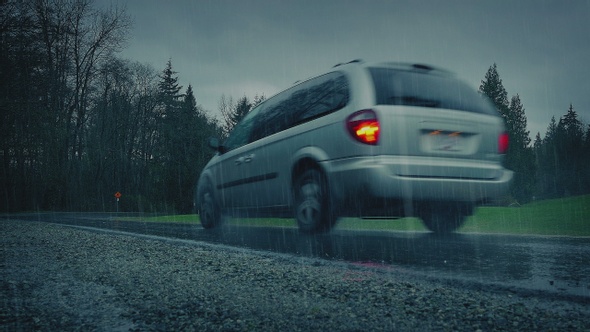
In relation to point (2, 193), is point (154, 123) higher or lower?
higher

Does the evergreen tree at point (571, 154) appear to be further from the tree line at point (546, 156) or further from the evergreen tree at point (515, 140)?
the evergreen tree at point (515, 140)

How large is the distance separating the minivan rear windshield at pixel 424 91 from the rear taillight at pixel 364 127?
21 cm

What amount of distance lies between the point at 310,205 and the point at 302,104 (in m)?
1.35

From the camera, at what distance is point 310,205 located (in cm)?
516

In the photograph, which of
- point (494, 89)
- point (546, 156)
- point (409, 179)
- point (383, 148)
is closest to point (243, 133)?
point (383, 148)

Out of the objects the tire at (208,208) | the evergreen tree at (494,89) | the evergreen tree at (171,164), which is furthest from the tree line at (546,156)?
the tire at (208,208)

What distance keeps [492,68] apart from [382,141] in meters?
47.8

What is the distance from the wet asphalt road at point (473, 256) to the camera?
2.78 m

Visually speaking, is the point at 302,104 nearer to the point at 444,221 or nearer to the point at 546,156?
the point at 444,221

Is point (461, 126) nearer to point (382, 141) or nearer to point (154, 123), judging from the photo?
point (382, 141)

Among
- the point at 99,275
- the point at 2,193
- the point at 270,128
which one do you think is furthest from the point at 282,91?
the point at 2,193

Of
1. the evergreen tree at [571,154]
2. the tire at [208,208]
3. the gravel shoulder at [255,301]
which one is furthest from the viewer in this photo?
the evergreen tree at [571,154]

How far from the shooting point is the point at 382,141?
4.52m

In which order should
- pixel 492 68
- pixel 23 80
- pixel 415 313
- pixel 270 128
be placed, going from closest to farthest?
pixel 415 313
pixel 270 128
pixel 23 80
pixel 492 68
